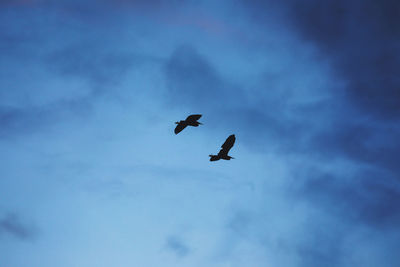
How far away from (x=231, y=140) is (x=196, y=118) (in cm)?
580

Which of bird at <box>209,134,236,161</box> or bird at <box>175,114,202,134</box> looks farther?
bird at <box>209,134,236,161</box>

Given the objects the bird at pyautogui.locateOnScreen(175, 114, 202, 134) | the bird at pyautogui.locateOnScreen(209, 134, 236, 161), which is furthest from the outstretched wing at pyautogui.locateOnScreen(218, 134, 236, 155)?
the bird at pyautogui.locateOnScreen(175, 114, 202, 134)

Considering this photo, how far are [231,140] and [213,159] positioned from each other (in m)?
3.69

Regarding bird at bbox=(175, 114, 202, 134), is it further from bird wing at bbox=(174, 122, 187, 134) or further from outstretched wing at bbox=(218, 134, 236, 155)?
outstretched wing at bbox=(218, 134, 236, 155)

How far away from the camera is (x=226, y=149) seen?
73.6 meters

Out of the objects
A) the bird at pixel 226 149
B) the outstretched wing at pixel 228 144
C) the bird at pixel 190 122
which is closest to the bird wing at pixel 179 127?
the bird at pixel 190 122

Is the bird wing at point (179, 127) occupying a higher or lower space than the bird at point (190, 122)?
lower

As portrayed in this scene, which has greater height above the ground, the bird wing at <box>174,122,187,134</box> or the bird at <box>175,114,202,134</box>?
the bird at <box>175,114,202,134</box>

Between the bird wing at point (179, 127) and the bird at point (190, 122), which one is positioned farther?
the bird wing at point (179, 127)

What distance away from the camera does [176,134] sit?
240 feet

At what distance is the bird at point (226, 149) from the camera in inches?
2881

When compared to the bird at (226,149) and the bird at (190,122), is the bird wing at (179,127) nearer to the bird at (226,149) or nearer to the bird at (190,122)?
the bird at (190,122)

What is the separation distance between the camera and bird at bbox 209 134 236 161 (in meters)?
73.2

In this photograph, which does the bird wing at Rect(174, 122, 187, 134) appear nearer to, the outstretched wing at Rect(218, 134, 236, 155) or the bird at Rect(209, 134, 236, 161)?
the bird at Rect(209, 134, 236, 161)
